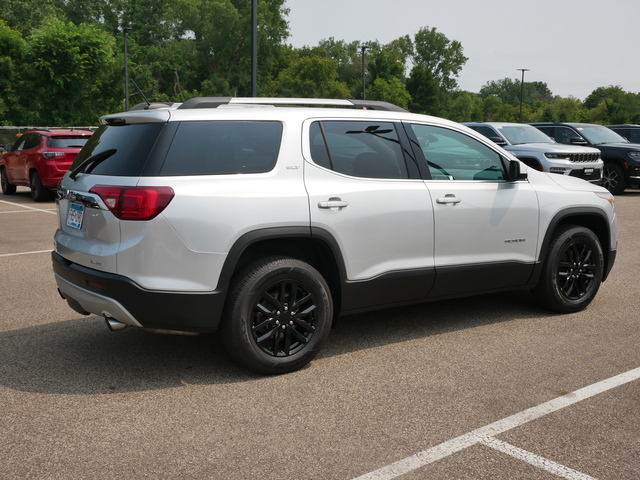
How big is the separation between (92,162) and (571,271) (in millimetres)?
4004

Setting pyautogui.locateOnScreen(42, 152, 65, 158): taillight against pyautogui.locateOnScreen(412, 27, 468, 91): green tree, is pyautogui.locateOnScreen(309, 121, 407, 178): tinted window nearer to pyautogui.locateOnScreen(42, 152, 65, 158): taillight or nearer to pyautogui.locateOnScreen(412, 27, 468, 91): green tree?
pyautogui.locateOnScreen(42, 152, 65, 158): taillight

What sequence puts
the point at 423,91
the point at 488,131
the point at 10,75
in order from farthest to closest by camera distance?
the point at 423,91 < the point at 10,75 < the point at 488,131

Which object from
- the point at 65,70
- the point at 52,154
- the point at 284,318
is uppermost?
the point at 65,70

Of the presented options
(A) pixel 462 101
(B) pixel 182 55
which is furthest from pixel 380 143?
(A) pixel 462 101

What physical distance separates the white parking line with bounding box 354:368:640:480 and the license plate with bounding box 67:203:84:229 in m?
2.50

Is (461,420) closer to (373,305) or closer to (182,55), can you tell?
(373,305)

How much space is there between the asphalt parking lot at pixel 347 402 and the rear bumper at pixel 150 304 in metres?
0.41

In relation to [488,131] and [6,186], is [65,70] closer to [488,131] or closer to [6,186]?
[6,186]

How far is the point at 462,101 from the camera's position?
399ft

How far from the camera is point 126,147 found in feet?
15.0

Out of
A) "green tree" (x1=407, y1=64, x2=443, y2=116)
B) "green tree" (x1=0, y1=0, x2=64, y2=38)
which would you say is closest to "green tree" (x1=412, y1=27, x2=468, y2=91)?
"green tree" (x1=407, y1=64, x2=443, y2=116)

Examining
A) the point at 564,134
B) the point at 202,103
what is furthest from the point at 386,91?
the point at 202,103

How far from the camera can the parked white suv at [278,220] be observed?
4355mm

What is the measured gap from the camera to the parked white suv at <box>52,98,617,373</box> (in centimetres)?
436
